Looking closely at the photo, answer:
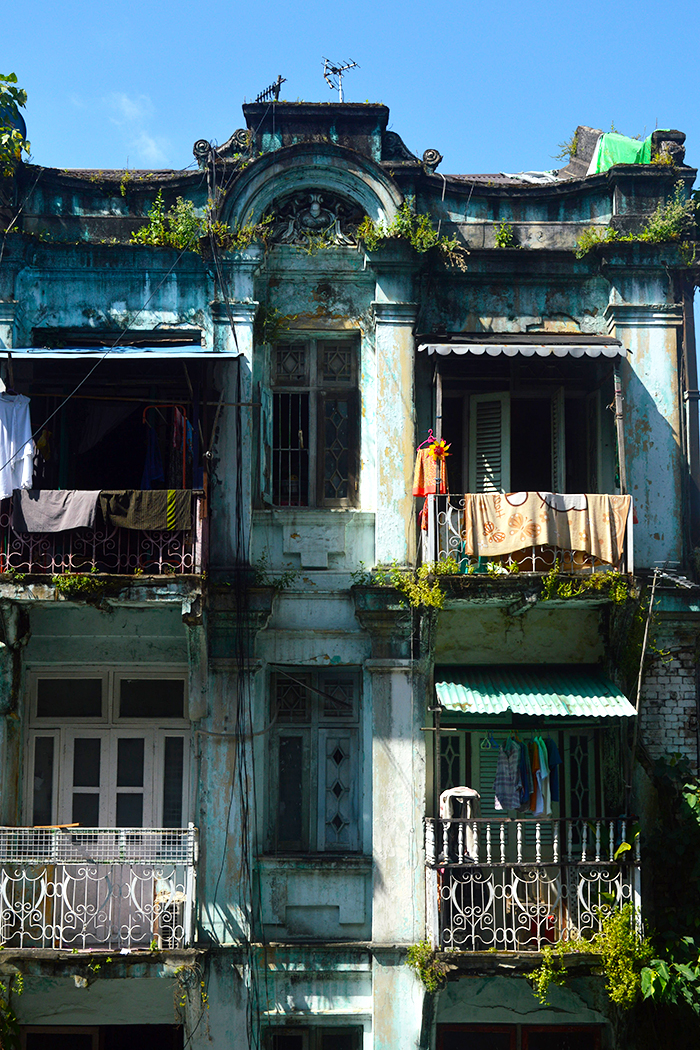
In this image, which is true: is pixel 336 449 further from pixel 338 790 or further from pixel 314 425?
pixel 338 790

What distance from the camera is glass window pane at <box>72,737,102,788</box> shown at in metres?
12.0

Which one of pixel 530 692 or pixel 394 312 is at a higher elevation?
pixel 394 312

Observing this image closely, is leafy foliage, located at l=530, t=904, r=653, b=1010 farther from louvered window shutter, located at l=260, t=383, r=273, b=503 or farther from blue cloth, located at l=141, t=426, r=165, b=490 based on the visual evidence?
blue cloth, located at l=141, t=426, r=165, b=490

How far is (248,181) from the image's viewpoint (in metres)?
12.3

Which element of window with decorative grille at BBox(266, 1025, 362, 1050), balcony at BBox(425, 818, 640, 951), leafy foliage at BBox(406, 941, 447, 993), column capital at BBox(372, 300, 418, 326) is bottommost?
window with decorative grille at BBox(266, 1025, 362, 1050)

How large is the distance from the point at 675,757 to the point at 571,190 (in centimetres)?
652

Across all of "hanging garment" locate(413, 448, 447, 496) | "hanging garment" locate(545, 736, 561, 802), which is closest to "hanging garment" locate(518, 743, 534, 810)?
"hanging garment" locate(545, 736, 561, 802)

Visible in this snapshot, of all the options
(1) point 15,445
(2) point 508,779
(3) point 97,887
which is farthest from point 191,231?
(3) point 97,887

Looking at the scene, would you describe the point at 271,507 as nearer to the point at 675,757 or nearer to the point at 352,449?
the point at 352,449

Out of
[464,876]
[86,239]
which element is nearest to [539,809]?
[464,876]

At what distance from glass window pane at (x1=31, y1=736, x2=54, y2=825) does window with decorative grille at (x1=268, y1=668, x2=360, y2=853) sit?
2.44m

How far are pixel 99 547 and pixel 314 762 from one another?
3278 millimetres

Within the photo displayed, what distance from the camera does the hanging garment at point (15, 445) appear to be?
443 inches

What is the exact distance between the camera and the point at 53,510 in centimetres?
1103
